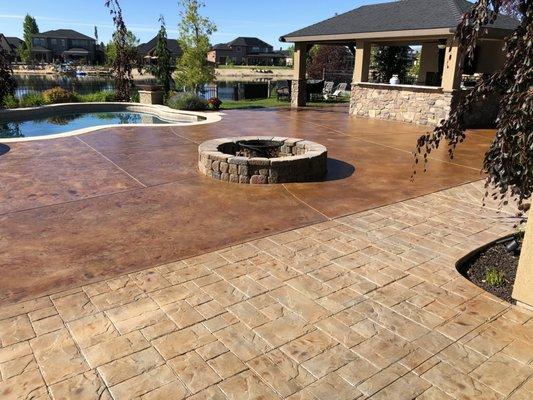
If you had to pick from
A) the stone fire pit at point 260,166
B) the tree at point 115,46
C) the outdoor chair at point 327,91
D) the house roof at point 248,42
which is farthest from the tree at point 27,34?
the stone fire pit at point 260,166

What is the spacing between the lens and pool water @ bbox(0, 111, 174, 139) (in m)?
12.7

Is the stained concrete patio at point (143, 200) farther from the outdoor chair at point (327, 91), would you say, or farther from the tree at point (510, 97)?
the outdoor chair at point (327, 91)

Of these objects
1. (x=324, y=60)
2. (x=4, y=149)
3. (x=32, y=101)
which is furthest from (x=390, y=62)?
(x=4, y=149)

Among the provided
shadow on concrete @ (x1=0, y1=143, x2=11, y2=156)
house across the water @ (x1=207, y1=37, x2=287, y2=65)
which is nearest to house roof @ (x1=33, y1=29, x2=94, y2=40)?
house across the water @ (x1=207, y1=37, x2=287, y2=65)

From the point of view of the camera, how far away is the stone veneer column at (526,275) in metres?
3.46

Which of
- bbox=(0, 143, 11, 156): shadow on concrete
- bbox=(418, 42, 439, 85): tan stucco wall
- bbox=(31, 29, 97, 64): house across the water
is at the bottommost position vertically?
bbox=(0, 143, 11, 156): shadow on concrete

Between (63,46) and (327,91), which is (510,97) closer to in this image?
(327,91)

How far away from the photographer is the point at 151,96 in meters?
18.4

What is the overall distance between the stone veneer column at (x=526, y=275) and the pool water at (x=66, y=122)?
12.6 meters

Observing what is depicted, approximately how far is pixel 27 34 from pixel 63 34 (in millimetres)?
7119

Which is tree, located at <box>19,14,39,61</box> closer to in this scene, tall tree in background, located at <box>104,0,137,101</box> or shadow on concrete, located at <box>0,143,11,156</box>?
tall tree in background, located at <box>104,0,137,101</box>

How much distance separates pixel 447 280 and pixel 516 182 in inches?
44.8

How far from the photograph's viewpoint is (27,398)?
258 cm

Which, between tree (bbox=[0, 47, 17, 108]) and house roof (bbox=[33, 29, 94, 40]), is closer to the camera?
tree (bbox=[0, 47, 17, 108])
